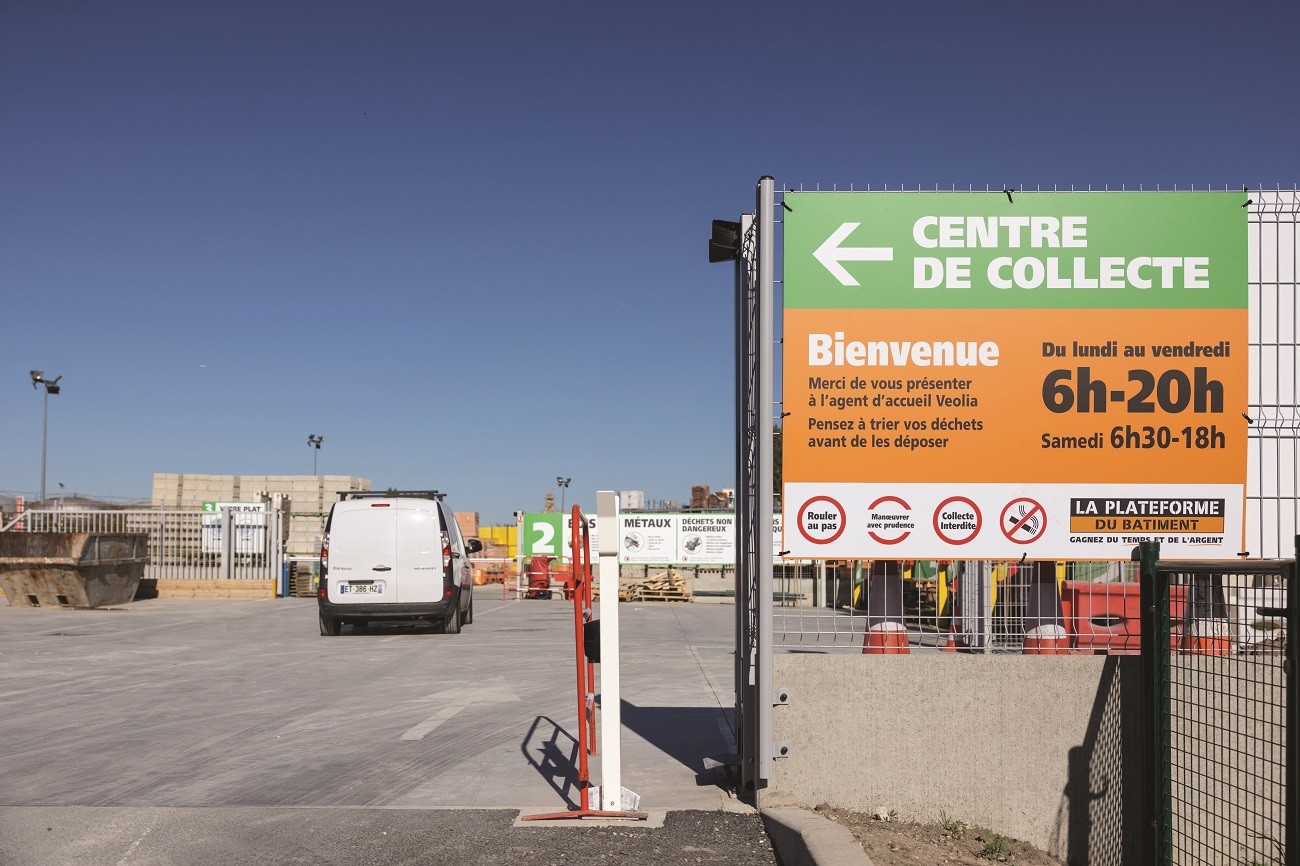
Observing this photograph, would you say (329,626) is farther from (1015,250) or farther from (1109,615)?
(1015,250)

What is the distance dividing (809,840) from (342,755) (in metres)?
3.66

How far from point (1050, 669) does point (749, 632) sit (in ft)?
5.26

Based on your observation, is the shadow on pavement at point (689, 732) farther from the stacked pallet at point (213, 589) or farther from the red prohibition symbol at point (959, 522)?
the stacked pallet at point (213, 589)

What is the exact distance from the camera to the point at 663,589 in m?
29.8

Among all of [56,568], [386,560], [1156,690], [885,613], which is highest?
[885,613]

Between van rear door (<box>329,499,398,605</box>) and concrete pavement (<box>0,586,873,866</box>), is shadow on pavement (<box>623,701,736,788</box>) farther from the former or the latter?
van rear door (<box>329,499,398,605</box>)

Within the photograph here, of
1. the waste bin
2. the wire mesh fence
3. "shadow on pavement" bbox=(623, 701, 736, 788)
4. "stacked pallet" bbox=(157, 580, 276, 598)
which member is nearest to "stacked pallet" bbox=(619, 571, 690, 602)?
"stacked pallet" bbox=(157, 580, 276, 598)

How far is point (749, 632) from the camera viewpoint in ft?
19.3

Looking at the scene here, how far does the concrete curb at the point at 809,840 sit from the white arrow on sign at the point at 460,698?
358cm

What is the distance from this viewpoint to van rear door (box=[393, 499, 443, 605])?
15.8 meters

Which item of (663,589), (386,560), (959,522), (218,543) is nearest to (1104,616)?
(959,522)

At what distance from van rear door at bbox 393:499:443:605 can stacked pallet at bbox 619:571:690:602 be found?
14394 millimetres

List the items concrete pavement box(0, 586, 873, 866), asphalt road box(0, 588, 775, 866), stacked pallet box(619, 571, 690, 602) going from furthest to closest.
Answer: stacked pallet box(619, 571, 690, 602), concrete pavement box(0, 586, 873, 866), asphalt road box(0, 588, 775, 866)

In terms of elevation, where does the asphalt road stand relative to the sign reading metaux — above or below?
below
